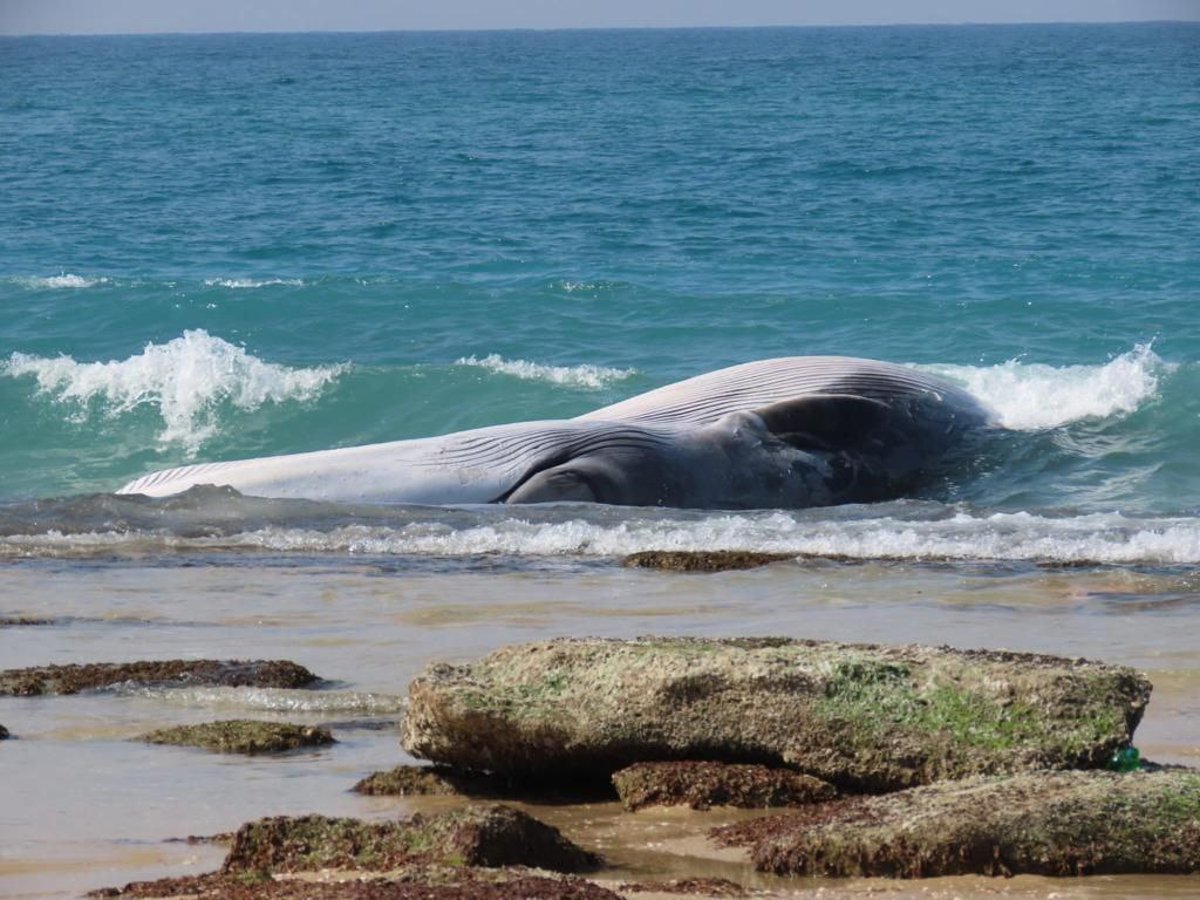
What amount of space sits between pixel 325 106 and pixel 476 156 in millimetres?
24040

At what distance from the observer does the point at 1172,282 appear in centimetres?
2720

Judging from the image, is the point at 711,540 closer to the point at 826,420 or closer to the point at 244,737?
the point at 826,420

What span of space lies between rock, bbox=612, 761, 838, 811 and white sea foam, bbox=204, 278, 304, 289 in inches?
907

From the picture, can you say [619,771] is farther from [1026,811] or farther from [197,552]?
[197,552]

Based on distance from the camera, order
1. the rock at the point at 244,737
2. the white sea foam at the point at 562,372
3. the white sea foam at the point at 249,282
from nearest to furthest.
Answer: the rock at the point at 244,737, the white sea foam at the point at 562,372, the white sea foam at the point at 249,282

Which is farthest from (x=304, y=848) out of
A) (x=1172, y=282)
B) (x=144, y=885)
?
(x=1172, y=282)

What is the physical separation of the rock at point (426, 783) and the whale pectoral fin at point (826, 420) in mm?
7764

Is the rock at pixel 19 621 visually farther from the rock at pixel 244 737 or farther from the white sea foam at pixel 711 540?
the rock at pixel 244 737

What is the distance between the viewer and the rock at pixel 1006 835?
14.8 feet

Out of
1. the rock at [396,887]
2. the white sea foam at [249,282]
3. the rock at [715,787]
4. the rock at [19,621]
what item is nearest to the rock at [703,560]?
the rock at [19,621]

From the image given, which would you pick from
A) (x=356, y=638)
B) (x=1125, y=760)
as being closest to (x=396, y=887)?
(x=1125, y=760)

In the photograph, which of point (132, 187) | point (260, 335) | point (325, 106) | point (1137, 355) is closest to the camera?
point (1137, 355)

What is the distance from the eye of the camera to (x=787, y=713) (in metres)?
5.28

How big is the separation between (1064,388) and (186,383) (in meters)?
9.55
